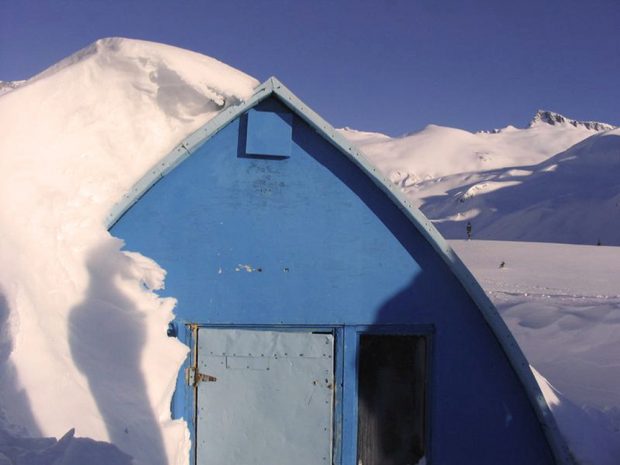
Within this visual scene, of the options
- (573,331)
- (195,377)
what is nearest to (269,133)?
(195,377)

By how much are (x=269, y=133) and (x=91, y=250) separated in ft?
5.46

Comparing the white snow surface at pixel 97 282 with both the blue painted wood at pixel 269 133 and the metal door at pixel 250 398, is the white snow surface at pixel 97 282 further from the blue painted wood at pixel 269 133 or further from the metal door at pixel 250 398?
the metal door at pixel 250 398

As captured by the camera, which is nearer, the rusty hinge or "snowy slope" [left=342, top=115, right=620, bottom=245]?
the rusty hinge

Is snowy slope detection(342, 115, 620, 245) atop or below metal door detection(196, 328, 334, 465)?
atop

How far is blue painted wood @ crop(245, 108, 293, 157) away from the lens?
417cm

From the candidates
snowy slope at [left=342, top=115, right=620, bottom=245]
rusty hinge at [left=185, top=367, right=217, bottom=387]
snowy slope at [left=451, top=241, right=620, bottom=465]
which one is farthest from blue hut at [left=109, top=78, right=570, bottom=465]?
snowy slope at [left=342, top=115, right=620, bottom=245]

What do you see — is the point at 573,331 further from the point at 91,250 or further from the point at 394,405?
the point at 91,250

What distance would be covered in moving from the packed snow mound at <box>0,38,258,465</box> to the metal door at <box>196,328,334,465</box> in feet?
2.35

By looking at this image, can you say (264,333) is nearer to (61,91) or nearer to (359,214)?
(359,214)

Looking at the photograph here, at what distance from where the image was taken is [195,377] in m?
4.18

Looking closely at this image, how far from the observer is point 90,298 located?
3252 mm

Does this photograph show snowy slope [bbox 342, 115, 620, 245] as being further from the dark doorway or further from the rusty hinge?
the rusty hinge

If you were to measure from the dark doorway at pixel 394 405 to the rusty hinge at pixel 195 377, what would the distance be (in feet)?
4.66

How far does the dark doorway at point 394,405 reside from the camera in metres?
4.52
